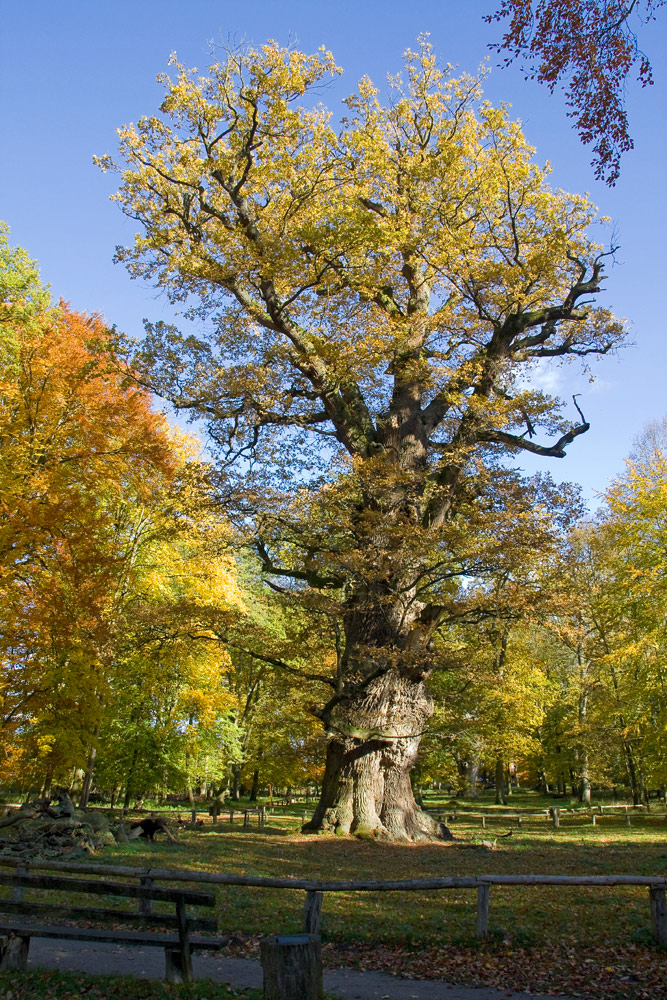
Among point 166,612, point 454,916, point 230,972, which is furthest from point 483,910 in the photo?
point 166,612

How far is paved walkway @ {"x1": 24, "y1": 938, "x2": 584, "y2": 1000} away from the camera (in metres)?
5.38

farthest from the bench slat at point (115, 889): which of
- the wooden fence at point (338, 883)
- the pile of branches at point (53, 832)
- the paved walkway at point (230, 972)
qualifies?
the pile of branches at point (53, 832)

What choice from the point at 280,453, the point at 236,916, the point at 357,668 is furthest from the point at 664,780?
the point at 236,916

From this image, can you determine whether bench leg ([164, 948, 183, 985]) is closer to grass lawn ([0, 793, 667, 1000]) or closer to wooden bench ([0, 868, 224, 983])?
wooden bench ([0, 868, 224, 983])

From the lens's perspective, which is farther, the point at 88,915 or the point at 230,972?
the point at 230,972

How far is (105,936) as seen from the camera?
5281mm

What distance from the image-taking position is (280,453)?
17984 mm

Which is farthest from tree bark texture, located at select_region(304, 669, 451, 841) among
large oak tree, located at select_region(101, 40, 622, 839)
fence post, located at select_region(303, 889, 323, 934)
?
fence post, located at select_region(303, 889, 323, 934)

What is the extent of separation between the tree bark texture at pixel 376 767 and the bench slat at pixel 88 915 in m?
9.90

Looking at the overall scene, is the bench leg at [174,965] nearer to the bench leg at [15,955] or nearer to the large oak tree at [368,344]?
the bench leg at [15,955]

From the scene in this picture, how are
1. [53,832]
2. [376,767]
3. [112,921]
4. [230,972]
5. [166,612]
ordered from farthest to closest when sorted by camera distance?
1. [166,612]
2. [376,767]
3. [53,832]
4. [230,972]
5. [112,921]

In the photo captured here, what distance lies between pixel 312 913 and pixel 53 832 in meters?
8.50

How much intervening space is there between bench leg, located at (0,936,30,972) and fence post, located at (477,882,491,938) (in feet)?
13.5

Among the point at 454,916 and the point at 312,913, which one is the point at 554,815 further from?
the point at 312,913
